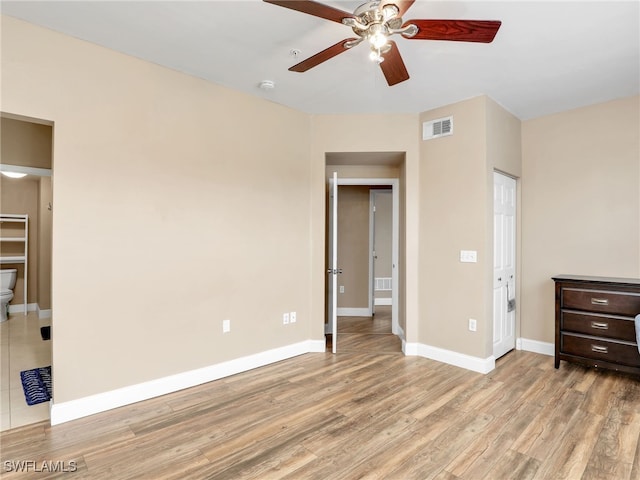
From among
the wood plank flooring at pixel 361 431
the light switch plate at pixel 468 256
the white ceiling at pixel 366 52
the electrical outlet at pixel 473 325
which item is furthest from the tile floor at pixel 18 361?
the light switch plate at pixel 468 256

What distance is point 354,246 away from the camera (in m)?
5.75

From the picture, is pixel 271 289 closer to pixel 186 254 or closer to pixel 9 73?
pixel 186 254

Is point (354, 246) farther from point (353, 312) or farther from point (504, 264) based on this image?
point (504, 264)

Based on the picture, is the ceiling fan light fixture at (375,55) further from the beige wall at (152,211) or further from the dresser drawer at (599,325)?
the dresser drawer at (599,325)

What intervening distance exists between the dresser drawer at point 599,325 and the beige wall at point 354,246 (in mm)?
2902

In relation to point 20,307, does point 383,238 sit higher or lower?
higher

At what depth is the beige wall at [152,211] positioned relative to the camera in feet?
7.97

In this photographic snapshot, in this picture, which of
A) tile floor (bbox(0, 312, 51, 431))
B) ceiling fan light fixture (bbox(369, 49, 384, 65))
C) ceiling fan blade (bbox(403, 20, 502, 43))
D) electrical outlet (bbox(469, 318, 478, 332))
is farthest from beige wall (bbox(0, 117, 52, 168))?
electrical outlet (bbox(469, 318, 478, 332))

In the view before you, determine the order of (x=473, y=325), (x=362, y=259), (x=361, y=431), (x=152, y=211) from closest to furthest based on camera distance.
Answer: (x=361, y=431)
(x=152, y=211)
(x=473, y=325)
(x=362, y=259)

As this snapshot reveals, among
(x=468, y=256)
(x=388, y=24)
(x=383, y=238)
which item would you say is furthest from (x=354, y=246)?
(x=388, y=24)

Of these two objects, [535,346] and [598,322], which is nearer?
[598,322]

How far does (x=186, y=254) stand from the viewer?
3.03 metres

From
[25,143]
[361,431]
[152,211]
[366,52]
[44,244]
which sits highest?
[366,52]

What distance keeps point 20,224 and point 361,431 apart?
22.9 feet
